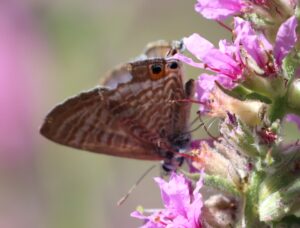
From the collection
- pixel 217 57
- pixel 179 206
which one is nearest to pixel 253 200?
pixel 179 206

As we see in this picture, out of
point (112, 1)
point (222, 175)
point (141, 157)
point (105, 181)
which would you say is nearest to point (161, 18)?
point (112, 1)

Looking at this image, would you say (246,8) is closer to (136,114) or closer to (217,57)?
(217,57)

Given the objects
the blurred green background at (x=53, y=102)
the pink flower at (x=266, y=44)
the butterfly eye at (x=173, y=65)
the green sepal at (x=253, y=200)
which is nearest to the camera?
the pink flower at (x=266, y=44)

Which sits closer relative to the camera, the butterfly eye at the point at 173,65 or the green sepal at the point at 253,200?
the green sepal at the point at 253,200

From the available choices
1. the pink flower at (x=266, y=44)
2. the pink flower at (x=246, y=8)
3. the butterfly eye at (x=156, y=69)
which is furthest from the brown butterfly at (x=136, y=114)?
the pink flower at (x=266, y=44)

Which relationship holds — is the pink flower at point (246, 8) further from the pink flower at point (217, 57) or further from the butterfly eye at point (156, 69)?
the butterfly eye at point (156, 69)

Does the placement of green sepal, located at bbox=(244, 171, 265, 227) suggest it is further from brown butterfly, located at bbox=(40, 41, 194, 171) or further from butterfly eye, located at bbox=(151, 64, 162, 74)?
butterfly eye, located at bbox=(151, 64, 162, 74)
